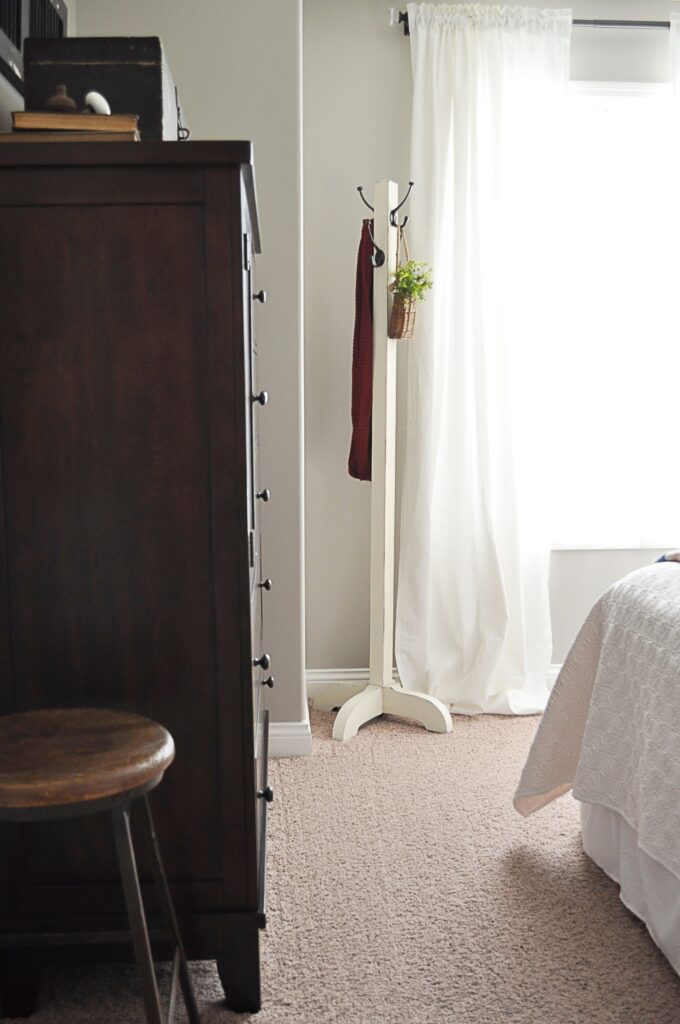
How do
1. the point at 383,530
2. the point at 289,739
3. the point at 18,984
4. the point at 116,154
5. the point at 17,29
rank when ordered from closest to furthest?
the point at 116,154, the point at 18,984, the point at 17,29, the point at 289,739, the point at 383,530

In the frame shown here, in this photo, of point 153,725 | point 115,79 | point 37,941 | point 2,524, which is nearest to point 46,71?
point 115,79

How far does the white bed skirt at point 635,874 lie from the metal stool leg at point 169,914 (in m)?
0.90

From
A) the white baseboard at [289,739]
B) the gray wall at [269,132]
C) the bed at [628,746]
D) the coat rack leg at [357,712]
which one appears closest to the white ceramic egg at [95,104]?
the gray wall at [269,132]

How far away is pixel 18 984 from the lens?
1773 mm

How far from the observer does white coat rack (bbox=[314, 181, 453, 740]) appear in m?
3.34

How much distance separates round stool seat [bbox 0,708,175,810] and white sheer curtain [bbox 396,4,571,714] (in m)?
2.22

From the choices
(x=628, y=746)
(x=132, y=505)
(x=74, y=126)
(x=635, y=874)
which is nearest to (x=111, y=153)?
(x=74, y=126)

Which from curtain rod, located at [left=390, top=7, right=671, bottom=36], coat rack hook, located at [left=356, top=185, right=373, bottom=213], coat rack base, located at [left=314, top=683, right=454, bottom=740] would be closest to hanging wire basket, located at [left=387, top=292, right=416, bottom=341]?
coat rack hook, located at [left=356, top=185, right=373, bottom=213]

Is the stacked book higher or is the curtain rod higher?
the curtain rod

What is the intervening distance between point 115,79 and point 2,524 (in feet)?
2.70

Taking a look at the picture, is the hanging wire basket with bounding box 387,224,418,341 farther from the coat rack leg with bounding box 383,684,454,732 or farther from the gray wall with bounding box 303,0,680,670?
the coat rack leg with bounding box 383,684,454,732

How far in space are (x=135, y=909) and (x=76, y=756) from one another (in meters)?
0.22

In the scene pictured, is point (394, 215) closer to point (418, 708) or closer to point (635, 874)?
point (418, 708)

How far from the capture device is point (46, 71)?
1.81m
